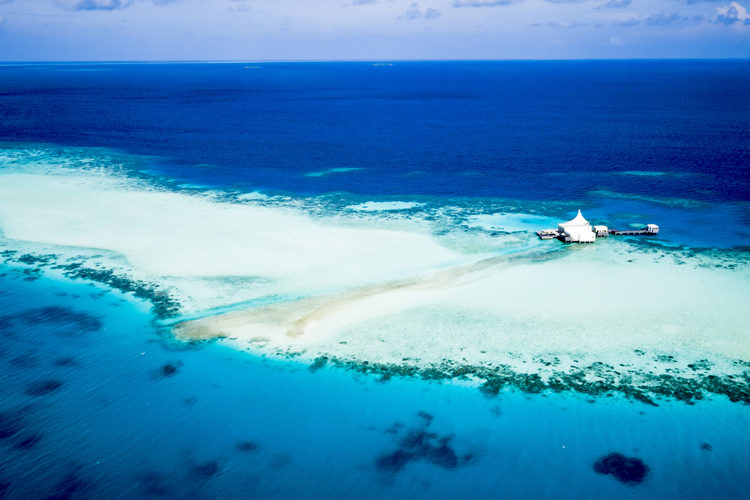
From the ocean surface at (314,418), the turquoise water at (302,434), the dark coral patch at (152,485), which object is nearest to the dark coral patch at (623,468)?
the ocean surface at (314,418)

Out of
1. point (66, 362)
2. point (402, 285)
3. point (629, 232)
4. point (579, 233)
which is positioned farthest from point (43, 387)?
point (629, 232)

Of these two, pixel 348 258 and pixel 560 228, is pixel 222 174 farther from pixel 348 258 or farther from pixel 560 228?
pixel 560 228

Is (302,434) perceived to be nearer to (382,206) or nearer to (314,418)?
(314,418)

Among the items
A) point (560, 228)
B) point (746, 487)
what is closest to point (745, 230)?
point (560, 228)

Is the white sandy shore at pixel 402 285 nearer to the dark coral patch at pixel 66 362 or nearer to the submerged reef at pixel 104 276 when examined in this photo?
the submerged reef at pixel 104 276

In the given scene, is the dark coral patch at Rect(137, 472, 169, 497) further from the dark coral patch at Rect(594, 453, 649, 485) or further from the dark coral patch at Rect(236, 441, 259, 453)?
the dark coral patch at Rect(594, 453, 649, 485)
